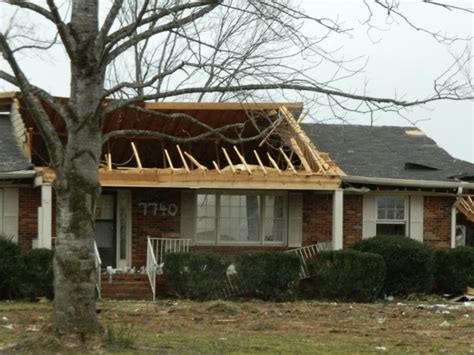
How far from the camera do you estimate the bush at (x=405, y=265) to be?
21.4 meters

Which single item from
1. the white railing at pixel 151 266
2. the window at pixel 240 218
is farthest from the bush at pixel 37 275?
the window at pixel 240 218

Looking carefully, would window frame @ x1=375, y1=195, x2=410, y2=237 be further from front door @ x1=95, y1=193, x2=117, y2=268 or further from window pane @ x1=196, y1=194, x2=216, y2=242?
front door @ x1=95, y1=193, x2=117, y2=268

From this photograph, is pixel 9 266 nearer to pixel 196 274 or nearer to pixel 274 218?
pixel 196 274

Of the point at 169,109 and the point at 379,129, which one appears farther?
the point at 379,129

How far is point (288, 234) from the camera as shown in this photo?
78.3 feet

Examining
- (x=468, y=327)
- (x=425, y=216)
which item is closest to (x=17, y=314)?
(x=468, y=327)

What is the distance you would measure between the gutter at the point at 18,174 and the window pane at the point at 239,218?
16.5 ft

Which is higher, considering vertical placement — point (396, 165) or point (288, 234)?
point (396, 165)

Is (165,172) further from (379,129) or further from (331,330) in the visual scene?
(379,129)

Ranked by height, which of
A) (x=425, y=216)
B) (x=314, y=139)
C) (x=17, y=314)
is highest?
(x=314, y=139)

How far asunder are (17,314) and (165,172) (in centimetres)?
596

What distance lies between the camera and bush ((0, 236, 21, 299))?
19625 mm

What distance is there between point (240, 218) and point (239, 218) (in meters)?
0.03

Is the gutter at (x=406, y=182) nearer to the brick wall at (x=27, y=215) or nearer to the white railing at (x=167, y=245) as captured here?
the white railing at (x=167, y=245)
